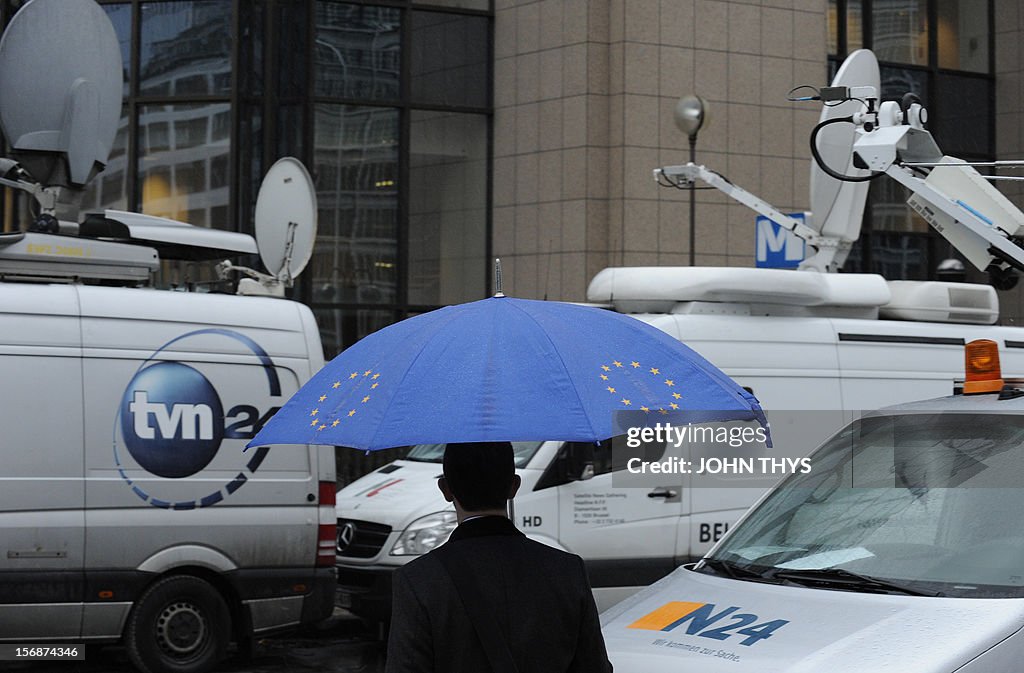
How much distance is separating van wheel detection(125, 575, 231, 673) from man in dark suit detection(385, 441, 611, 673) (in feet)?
17.8

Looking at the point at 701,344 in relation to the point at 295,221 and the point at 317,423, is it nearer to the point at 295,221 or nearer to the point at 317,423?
the point at 295,221

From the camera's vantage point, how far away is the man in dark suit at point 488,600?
2.94m

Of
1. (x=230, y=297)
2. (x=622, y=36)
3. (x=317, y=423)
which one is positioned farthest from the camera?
(x=622, y=36)

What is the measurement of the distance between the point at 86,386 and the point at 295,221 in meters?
2.45

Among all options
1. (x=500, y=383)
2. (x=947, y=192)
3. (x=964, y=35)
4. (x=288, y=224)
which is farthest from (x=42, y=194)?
(x=964, y=35)

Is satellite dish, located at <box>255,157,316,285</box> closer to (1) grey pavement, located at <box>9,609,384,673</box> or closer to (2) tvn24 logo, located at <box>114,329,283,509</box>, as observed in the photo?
(2) tvn24 logo, located at <box>114,329,283,509</box>

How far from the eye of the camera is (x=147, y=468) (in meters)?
7.91

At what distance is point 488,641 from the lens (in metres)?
2.94

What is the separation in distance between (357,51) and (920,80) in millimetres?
8238

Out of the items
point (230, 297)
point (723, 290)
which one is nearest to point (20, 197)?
point (230, 297)

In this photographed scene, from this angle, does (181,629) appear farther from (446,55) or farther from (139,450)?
(446,55)

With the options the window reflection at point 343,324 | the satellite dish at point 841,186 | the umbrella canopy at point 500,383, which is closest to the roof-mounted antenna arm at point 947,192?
the satellite dish at point 841,186

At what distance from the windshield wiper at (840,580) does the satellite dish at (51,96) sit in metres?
6.22

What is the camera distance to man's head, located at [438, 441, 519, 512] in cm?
309
